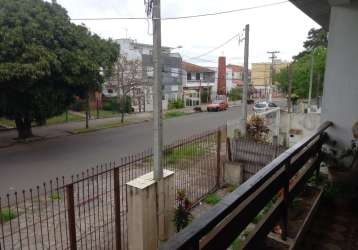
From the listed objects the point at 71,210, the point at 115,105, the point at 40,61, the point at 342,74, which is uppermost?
the point at 40,61

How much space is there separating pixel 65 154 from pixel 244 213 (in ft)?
37.9

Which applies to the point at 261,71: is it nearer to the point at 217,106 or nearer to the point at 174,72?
the point at 174,72

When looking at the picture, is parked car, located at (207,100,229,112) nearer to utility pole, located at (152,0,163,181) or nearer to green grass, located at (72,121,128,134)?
green grass, located at (72,121,128,134)

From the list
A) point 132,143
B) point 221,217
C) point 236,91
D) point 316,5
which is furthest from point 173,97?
point 221,217

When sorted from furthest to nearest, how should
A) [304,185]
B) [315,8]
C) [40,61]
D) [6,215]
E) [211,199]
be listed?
1. [40,61]
2. [211,199]
3. [6,215]
4. [315,8]
5. [304,185]

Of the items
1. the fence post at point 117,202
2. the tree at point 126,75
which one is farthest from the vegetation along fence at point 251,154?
the tree at point 126,75

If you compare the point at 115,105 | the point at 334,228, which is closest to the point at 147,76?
the point at 115,105

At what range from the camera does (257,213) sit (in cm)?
180

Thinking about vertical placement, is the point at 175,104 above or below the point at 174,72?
below

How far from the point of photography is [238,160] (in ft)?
24.9

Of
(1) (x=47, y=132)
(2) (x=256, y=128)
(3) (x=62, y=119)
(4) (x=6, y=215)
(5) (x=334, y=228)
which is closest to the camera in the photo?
(5) (x=334, y=228)

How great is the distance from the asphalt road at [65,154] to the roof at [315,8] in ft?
26.1

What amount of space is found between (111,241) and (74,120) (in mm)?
18235

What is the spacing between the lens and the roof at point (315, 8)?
4.62 metres
